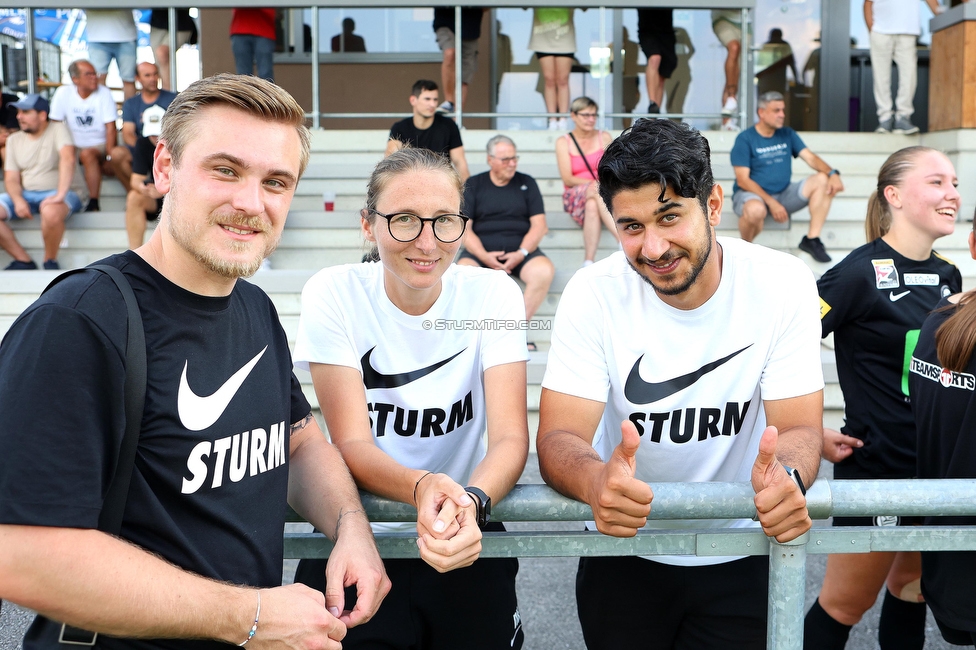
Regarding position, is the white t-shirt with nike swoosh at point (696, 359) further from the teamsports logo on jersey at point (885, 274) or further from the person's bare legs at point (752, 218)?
the person's bare legs at point (752, 218)

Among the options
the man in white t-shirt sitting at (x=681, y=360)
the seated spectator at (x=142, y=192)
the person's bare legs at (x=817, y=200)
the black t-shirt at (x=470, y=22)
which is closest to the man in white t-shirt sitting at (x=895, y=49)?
the person's bare legs at (x=817, y=200)

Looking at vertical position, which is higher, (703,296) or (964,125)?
(964,125)

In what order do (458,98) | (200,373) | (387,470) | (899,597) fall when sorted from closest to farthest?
(200,373) < (387,470) < (899,597) < (458,98)

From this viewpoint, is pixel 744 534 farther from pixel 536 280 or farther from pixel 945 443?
pixel 536 280

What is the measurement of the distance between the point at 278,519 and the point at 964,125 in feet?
32.3

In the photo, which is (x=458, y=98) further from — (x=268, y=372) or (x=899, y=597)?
(x=268, y=372)

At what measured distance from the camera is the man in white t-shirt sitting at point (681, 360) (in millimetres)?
2096

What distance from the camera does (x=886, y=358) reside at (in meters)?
3.09

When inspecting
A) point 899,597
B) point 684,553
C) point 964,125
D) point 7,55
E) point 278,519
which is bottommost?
point 899,597

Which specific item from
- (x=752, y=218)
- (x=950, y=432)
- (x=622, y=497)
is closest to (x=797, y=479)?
(x=622, y=497)

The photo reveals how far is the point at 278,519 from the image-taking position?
1654mm

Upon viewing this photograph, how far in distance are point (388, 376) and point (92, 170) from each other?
806 cm

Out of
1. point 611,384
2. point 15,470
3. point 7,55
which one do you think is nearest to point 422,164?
point 611,384

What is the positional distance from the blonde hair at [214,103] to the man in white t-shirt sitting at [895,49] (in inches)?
393
